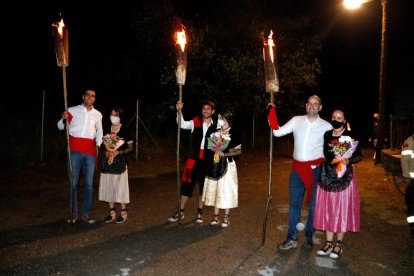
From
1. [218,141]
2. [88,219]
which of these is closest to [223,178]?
[218,141]

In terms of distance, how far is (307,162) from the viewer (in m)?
5.77

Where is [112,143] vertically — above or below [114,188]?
above

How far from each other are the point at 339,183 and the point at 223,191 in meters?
1.96

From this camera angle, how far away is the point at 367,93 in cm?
3984

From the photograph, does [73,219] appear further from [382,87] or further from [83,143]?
[382,87]

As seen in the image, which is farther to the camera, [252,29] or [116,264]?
[252,29]

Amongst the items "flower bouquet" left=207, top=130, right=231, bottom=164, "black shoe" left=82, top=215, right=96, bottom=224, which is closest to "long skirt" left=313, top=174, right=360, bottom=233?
"flower bouquet" left=207, top=130, right=231, bottom=164

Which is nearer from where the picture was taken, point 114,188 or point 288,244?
point 288,244

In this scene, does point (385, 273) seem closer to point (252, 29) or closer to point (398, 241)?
point (398, 241)

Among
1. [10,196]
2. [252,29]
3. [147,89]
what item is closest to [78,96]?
[147,89]

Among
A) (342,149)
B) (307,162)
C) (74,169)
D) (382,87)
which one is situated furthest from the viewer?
(382,87)

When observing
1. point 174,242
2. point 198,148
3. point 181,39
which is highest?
point 181,39

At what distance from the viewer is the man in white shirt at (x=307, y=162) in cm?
577

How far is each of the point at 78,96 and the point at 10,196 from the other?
9.26 meters
